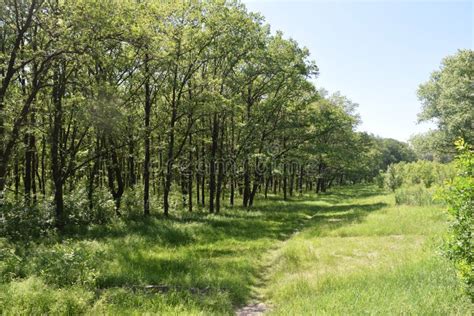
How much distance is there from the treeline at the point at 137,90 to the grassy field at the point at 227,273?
525cm

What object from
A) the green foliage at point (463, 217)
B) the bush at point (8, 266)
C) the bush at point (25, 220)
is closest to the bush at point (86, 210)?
the bush at point (25, 220)

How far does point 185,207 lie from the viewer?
90.9 ft

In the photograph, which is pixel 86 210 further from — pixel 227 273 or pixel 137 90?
pixel 227 273

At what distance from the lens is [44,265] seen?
8.73 m

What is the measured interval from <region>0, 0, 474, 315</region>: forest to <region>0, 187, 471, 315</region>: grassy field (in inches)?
2.0

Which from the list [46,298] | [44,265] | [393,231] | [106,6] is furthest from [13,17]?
[393,231]

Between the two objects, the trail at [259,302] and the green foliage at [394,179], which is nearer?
the trail at [259,302]

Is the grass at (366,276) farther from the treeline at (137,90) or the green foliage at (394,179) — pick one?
the green foliage at (394,179)

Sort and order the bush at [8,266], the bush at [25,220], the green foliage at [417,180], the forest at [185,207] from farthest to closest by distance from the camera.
→ 1. the green foliage at [417,180]
2. the bush at [25,220]
3. the bush at [8,266]
4. the forest at [185,207]

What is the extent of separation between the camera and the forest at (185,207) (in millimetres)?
6727

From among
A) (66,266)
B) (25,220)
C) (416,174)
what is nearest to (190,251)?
(66,266)

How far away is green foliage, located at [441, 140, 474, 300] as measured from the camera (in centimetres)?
566

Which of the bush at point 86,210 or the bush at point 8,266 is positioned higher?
the bush at point 86,210

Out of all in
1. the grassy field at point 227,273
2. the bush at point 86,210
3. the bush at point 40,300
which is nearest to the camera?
the bush at point 40,300
